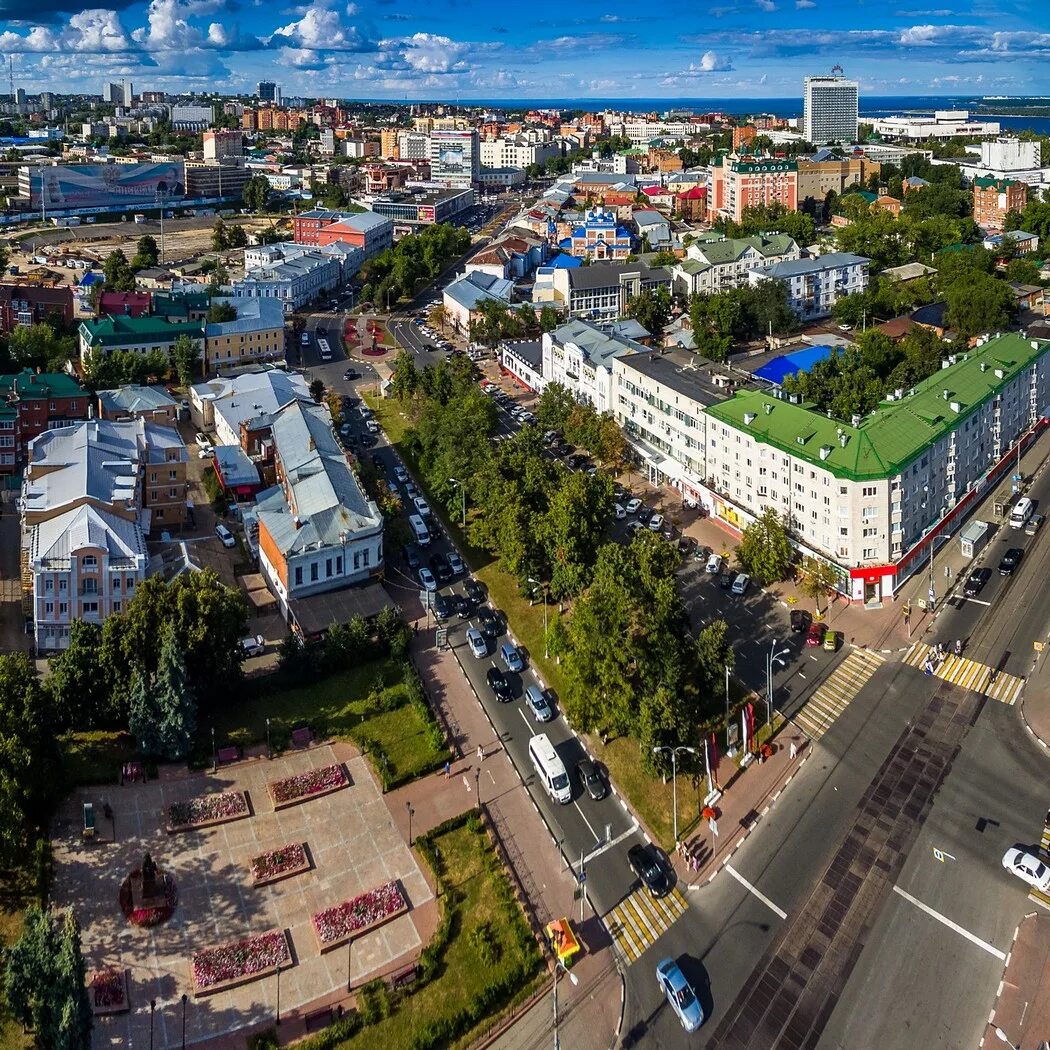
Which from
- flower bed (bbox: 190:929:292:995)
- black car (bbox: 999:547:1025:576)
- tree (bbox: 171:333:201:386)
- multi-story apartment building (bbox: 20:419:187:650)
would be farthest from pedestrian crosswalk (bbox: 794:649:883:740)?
tree (bbox: 171:333:201:386)

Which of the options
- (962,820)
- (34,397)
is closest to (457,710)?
(962,820)

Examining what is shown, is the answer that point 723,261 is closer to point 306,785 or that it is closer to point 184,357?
point 184,357

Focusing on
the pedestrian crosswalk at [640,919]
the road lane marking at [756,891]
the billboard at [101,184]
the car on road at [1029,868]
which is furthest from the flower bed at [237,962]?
the billboard at [101,184]

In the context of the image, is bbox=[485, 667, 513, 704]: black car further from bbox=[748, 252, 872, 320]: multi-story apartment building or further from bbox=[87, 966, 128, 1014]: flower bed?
bbox=[748, 252, 872, 320]: multi-story apartment building

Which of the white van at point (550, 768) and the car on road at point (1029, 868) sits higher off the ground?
the white van at point (550, 768)

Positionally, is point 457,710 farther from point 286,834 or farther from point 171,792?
point 171,792

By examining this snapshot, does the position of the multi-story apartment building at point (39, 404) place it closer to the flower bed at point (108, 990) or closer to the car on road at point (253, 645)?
the car on road at point (253, 645)
